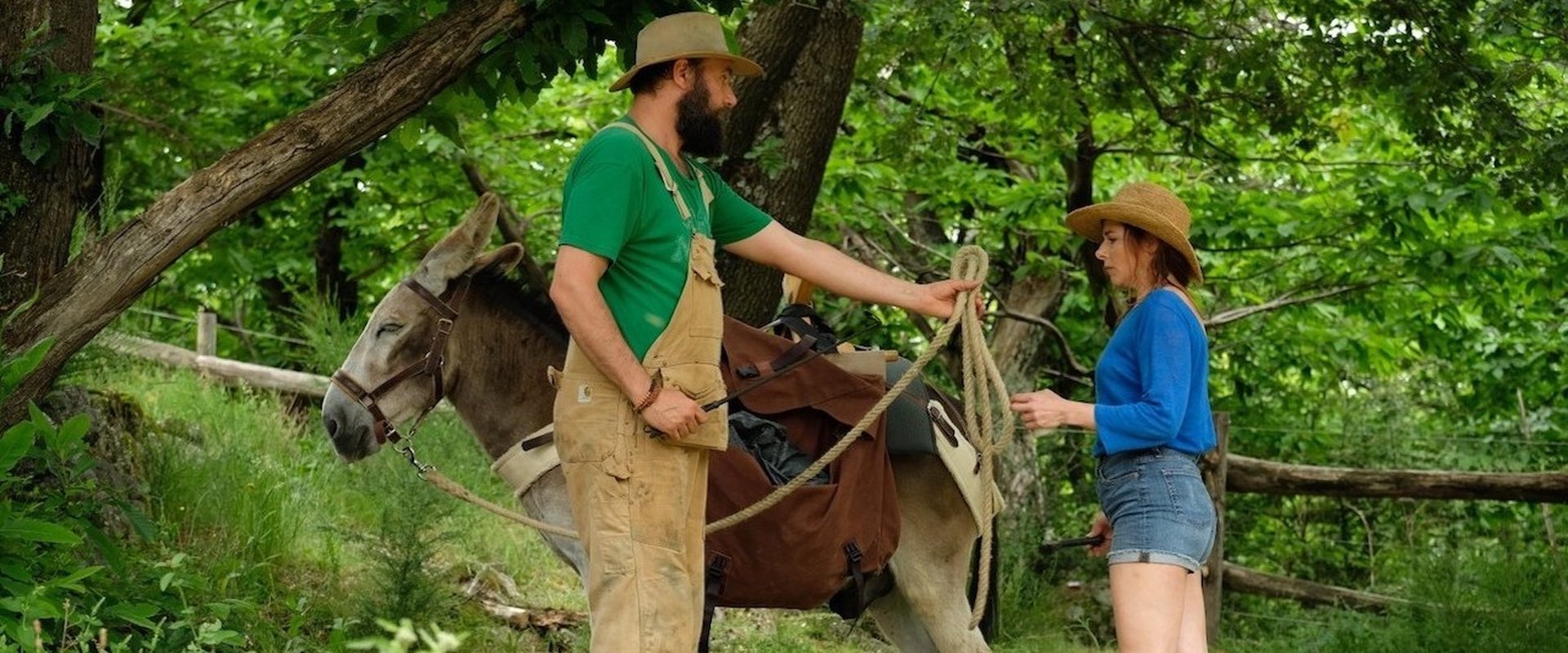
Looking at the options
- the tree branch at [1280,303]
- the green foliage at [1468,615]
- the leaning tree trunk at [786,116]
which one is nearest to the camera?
the leaning tree trunk at [786,116]

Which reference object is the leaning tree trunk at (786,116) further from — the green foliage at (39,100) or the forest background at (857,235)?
the green foliage at (39,100)

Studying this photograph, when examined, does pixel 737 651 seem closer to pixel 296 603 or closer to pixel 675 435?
pixel 296 603

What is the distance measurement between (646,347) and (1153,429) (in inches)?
50.5

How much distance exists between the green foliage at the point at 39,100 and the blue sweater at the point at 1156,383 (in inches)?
133

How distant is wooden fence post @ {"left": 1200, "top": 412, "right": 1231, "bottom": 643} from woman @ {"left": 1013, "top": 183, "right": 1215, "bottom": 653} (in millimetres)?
5320

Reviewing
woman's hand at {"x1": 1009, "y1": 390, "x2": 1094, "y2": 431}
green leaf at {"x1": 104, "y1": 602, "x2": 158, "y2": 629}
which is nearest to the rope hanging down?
woman's hand at {"x1": 1009, "y1": 390, "x2": 1094, "y2": 431}

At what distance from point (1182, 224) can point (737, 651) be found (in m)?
4.00

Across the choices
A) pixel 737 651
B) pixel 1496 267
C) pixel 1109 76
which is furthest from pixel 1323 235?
pixel 737 651

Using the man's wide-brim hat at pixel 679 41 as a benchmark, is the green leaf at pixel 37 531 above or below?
below

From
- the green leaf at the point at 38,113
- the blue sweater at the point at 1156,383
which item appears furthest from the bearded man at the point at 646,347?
the green leaf at the point at 38,113

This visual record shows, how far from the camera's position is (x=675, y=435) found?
374 cm

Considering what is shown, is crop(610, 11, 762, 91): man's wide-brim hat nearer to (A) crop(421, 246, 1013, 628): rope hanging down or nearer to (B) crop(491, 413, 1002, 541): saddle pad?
(A) crop(421, 246, 1013, 628): rope hanging down

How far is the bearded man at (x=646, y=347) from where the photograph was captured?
3688 millimetres

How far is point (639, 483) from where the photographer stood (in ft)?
12.4
